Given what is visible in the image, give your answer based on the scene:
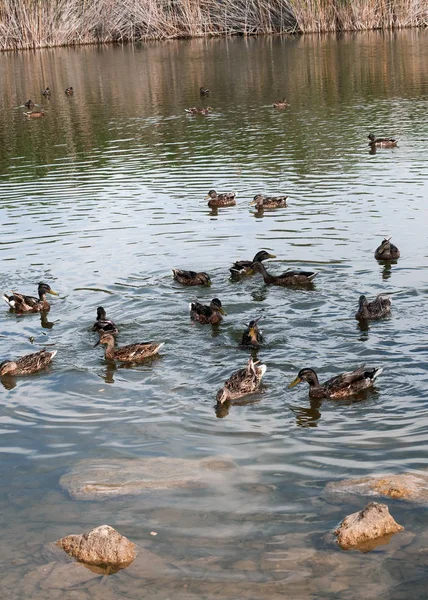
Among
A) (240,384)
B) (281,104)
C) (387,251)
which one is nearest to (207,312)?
(240,384)

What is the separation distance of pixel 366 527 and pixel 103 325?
21.6ft

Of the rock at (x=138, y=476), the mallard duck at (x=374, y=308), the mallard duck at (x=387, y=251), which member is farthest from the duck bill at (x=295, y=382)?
the mallard duck at (x=387, y=251)

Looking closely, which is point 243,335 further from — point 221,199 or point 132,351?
point 221,199

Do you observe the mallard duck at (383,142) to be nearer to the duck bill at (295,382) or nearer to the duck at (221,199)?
the duck at (221,199)

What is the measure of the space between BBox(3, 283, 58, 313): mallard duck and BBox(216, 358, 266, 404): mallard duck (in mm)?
4510

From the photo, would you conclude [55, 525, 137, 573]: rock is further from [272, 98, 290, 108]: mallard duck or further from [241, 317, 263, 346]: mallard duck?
[272, 98, 290, 108]: mallard duck

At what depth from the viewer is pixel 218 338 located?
13359mm

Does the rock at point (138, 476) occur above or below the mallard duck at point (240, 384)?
below

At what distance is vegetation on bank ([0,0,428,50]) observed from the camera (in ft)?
179

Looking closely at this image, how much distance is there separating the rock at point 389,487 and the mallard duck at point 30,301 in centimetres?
727

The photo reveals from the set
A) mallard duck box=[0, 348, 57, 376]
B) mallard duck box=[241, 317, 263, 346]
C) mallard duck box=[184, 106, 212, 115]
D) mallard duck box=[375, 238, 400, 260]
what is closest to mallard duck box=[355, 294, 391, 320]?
mallard duck box=[241, 317, 263, 346]

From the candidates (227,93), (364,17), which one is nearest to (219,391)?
(227,93)

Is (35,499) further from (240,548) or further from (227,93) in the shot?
(227,93)

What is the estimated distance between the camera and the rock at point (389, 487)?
27.8ft
